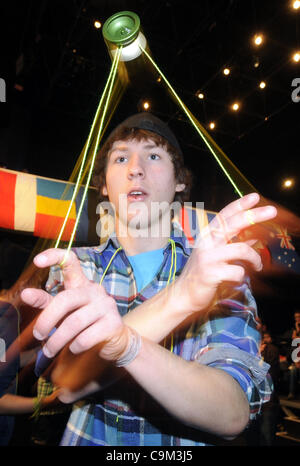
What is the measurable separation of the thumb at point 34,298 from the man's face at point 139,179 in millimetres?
786

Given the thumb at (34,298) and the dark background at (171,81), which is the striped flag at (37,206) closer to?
the dark background at (171,81)

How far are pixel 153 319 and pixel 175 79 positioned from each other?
7.11 m

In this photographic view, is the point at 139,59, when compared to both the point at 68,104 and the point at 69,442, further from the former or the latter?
the point at 68,104

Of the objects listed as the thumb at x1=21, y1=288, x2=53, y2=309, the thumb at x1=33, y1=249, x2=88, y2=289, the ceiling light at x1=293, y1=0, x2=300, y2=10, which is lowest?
the thumb at x1=21, y1=288, x2=53, y2=309

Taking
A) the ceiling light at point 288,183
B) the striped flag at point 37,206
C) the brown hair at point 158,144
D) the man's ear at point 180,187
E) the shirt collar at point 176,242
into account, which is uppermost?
the ceiling light at point 288,183

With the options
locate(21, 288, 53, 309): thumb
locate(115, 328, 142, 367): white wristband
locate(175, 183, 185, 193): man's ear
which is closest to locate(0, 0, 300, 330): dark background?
locate(175, 183, 185, 193): man's ear

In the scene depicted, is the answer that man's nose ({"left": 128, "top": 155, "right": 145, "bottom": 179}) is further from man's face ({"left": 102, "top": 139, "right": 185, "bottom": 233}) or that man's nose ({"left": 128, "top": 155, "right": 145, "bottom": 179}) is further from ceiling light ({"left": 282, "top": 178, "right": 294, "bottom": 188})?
ceiling light ({"left": 282, "top": 178, "right": 294, "bottom": 188})

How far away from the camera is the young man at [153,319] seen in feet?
3.07

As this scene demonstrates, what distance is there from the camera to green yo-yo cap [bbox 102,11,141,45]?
1357mm

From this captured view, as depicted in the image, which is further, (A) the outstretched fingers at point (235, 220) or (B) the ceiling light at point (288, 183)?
(B) the ceiling light at point (288, 183)

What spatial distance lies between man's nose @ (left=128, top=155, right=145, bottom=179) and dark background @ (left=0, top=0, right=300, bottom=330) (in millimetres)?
3380

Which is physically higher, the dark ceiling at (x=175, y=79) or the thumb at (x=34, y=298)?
the dark ceiling at (x=175, y=79)

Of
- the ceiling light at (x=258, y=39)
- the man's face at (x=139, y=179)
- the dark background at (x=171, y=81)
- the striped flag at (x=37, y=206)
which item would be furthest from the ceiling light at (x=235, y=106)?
the man's face at (x=139, y=179)
